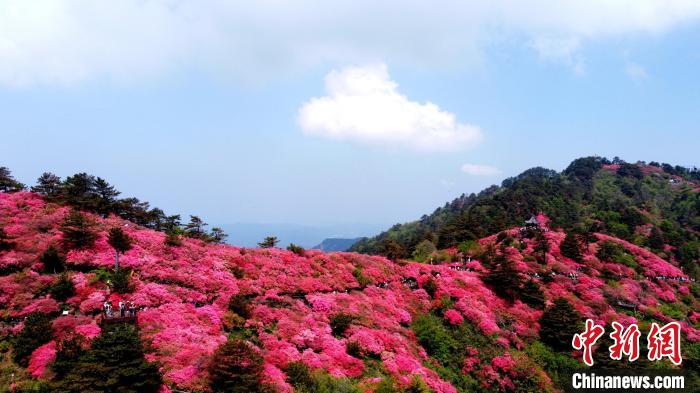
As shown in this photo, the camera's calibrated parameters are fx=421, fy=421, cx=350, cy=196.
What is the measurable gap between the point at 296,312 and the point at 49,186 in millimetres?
25075

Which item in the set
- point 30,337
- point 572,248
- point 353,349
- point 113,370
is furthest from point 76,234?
point 572,248

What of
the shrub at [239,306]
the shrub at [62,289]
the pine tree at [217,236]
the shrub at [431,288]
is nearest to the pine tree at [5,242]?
the shrub at [62,289]

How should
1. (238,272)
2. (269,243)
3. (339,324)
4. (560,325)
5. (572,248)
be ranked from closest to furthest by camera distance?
(339,324) < (238,272) < (560,325) < (269,243) < (572,248)

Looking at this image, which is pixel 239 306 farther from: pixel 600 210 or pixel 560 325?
pixel 600 210

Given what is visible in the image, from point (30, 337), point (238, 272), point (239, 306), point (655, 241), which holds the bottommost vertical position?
point (30, 337)

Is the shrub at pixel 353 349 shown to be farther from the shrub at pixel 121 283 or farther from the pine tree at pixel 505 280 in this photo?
the pine tree at pixel 505 280

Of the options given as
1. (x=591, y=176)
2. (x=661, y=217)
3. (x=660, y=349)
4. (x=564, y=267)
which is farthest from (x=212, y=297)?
(x=591, y=176)

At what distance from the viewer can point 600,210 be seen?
86.3 metres

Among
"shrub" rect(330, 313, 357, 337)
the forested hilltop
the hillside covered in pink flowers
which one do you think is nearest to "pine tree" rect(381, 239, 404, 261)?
the forested hilltop

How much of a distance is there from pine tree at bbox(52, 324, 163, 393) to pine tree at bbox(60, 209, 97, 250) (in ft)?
39.2

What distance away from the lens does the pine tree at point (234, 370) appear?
60.0 ft

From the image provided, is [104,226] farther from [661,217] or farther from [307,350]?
[661,217]

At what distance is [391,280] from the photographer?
3828 centimetres

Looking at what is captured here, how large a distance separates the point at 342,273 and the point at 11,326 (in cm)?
2168
